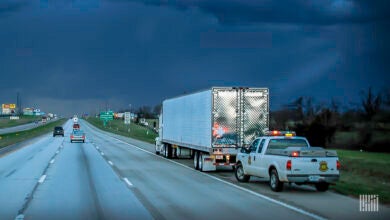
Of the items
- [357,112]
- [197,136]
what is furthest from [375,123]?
[197,136]

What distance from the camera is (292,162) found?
16.5 metres

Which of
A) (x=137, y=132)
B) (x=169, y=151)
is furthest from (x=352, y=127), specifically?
(x=137, y=132)

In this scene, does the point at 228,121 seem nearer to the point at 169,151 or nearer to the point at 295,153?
the point at 295,153

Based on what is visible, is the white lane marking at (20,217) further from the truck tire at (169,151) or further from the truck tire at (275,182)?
the truck tire at (169,151)

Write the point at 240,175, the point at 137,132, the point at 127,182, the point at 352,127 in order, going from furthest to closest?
the point at 137,132 < the point at 352,127 < the point at 240,175 < the point at 127,182

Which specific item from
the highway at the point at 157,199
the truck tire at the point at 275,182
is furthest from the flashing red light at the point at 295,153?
the highway at the point at 157,199

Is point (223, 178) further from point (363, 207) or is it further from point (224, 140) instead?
point (363, 207)

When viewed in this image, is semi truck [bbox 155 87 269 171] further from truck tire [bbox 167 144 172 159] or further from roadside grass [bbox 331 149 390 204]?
truck tire [bbox 167 144 172 159]

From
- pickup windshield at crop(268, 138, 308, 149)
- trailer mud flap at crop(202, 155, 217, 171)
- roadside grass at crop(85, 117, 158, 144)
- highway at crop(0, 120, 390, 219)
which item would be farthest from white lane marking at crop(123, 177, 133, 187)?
roadside grass at crop(85, 117, 158, 144)

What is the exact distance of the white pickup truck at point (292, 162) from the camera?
16.6 metres

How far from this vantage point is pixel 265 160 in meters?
18.2

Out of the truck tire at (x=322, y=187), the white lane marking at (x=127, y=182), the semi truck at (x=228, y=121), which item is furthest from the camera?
the semi truck at (x=228, y=121)

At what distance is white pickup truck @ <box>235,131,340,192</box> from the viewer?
1656 centimetres

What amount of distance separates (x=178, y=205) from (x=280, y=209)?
2592 millimetres
